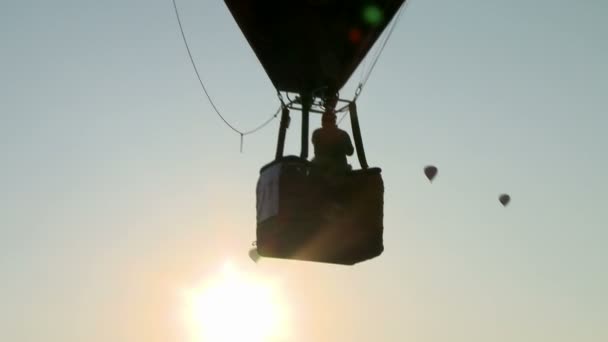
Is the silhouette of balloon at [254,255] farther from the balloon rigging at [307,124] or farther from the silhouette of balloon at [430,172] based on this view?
the silhouette of balloon at [430,172]

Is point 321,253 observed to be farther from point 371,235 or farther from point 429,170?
point 429,170

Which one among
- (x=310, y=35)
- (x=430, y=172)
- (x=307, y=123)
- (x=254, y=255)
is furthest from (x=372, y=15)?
(x=430, y=172)

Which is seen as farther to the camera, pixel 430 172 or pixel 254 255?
pixel 430 172

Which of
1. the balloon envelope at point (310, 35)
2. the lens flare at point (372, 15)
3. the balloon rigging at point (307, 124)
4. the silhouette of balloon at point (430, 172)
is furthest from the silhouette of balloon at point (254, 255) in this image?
the silhouette of balloon at point (430, 172)

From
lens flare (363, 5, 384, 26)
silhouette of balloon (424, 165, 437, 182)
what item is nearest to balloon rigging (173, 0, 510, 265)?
lens flare (363, 5, 384, 26)

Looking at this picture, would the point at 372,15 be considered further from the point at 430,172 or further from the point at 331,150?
the point at 430,172

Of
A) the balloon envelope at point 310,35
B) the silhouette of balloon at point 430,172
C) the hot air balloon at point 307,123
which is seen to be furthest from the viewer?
the silhouette of balloon at point 430,172

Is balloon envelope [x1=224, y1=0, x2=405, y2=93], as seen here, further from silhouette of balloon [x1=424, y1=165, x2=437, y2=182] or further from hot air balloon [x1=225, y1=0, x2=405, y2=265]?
silhouette of balloon [x1=424, y1=165, x2=437, y2=182]
